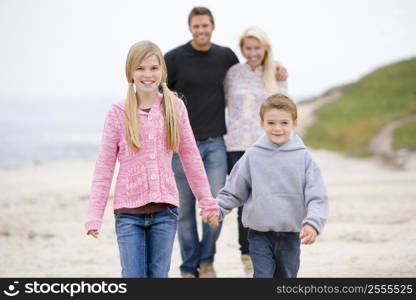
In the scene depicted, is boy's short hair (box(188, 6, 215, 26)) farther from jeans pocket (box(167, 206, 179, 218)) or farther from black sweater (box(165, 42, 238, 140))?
jeans pocket (box(167, 206, 179, 218))

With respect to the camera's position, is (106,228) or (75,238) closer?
(75,238)

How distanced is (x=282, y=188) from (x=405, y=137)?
2205 cm

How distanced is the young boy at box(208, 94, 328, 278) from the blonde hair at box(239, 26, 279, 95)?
5.17ft

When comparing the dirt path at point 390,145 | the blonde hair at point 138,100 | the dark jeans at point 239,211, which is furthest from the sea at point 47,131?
the blonde hair at point 138,100

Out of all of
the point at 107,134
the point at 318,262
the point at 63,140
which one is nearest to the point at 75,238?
the point at 318,262

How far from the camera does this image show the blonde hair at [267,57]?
567cm

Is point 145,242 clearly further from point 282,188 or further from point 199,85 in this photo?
point 199,85

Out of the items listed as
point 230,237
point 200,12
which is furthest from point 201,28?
point 230,237

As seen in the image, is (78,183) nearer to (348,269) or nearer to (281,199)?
(348,269)


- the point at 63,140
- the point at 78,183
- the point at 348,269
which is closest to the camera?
the point at 348,269

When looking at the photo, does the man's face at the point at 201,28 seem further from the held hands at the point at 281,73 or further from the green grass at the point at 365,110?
the green grass at the point at 365,110

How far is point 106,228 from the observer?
992 centimetres

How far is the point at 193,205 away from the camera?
5.88m

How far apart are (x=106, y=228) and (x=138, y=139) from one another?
6.21 m
